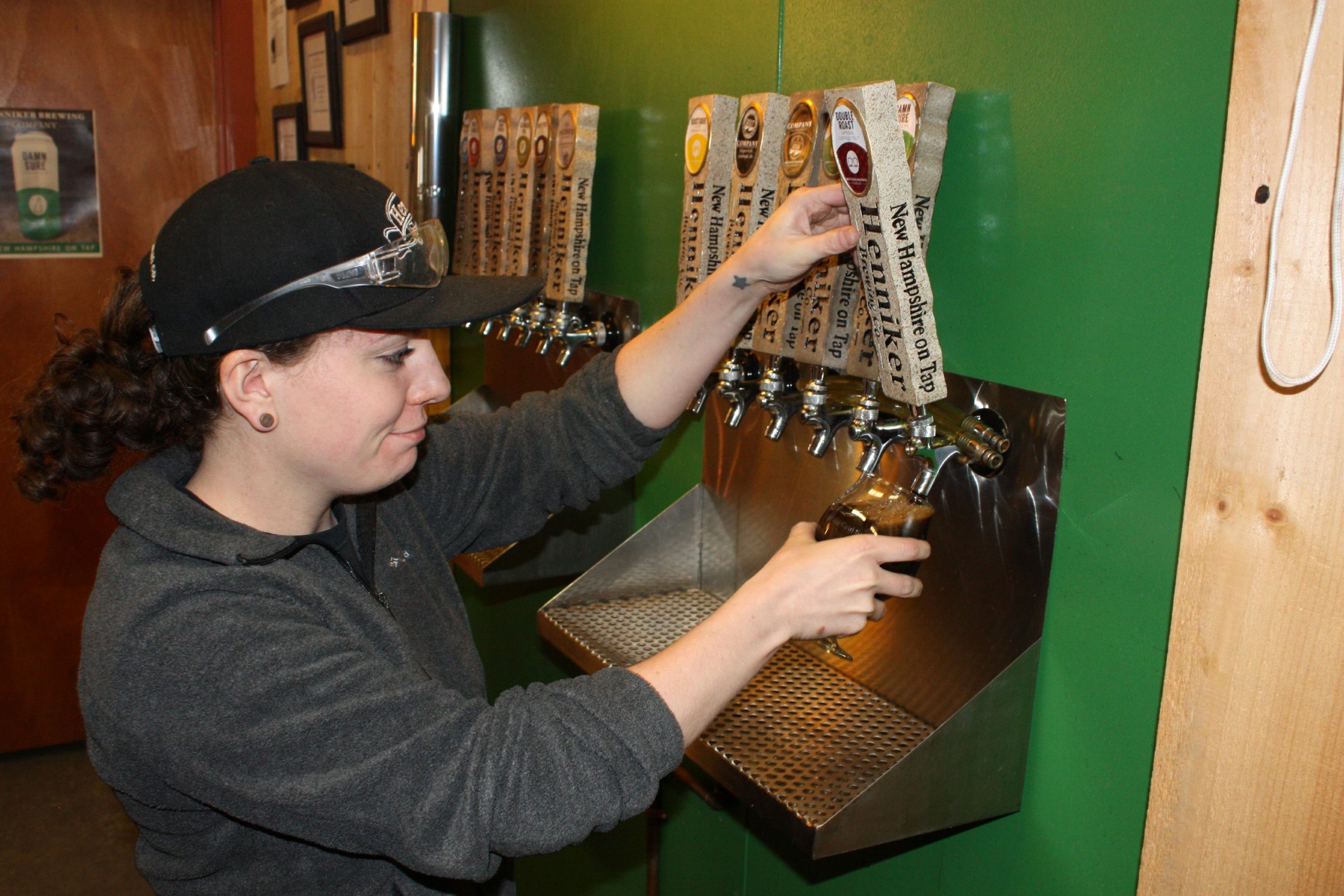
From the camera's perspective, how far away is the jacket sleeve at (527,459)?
1393 millimetres

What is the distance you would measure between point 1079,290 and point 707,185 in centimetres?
56

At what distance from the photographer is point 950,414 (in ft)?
3.96

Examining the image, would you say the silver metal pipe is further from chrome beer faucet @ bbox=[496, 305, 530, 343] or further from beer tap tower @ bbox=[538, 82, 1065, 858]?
beer tap tower @ bbox=[538, 82, 1065, 858]

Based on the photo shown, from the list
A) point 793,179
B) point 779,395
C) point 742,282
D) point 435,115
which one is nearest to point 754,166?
point 793,179

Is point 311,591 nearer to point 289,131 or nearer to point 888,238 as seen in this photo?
point 888,238

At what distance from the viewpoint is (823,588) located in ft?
3.28

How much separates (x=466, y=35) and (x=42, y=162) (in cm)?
168

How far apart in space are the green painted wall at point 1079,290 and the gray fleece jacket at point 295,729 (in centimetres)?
46

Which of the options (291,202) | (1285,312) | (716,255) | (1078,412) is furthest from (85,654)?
(1285,312)

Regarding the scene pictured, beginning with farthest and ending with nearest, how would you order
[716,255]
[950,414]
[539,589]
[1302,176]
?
[539,589] → [716,255] → [950,414] → [1302,176]

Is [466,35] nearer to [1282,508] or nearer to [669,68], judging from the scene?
[669,68]

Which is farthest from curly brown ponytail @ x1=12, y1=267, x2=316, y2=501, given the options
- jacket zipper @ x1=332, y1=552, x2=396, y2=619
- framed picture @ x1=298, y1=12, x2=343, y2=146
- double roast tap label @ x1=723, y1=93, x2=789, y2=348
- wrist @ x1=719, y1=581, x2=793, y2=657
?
framed picture @ x1=298, y1=12, x2=343, y2=146

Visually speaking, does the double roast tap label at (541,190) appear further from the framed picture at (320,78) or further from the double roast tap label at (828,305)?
the framed picture at (320,78)

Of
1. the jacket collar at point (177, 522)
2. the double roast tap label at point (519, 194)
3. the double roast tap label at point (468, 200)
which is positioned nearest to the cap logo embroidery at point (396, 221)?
the jacket collar at point (177, 522)
